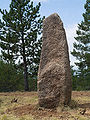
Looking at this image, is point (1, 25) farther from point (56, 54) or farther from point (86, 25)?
point (56, 54)

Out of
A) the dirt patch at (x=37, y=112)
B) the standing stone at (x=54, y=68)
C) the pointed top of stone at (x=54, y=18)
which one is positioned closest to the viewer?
the dirt patch at (x=37, y=112)

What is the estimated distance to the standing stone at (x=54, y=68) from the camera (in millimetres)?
6805

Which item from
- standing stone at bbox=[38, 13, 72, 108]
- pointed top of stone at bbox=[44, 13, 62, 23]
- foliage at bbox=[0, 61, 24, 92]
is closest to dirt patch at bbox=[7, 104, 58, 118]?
standing stone at bbox=[38, 13, 72, 108]

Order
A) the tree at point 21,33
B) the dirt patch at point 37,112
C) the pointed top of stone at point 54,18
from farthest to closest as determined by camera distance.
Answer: the tree at point 21,33, the pointed top of stone at point 54,18, the dirt patch at point 37,112

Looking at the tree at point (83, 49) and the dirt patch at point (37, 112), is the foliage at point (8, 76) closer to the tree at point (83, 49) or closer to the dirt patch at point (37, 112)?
the tree at point (83, 49)

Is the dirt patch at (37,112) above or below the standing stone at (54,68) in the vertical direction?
below

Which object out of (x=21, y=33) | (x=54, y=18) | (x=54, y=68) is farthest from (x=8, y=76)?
(x=54, y=68)

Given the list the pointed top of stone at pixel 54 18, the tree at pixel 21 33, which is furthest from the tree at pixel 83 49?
the pointed top of stone at pixel 54 18

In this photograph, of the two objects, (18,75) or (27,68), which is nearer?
(27,68)

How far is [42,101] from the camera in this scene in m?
7.06

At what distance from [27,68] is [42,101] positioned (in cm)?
1033

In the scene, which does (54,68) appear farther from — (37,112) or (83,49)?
(83,49)

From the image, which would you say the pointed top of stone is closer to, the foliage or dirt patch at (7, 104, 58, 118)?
dirt patch at (7, 104, 58, 118)

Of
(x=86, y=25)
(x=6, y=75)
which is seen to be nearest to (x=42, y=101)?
(x=6, y=75)
